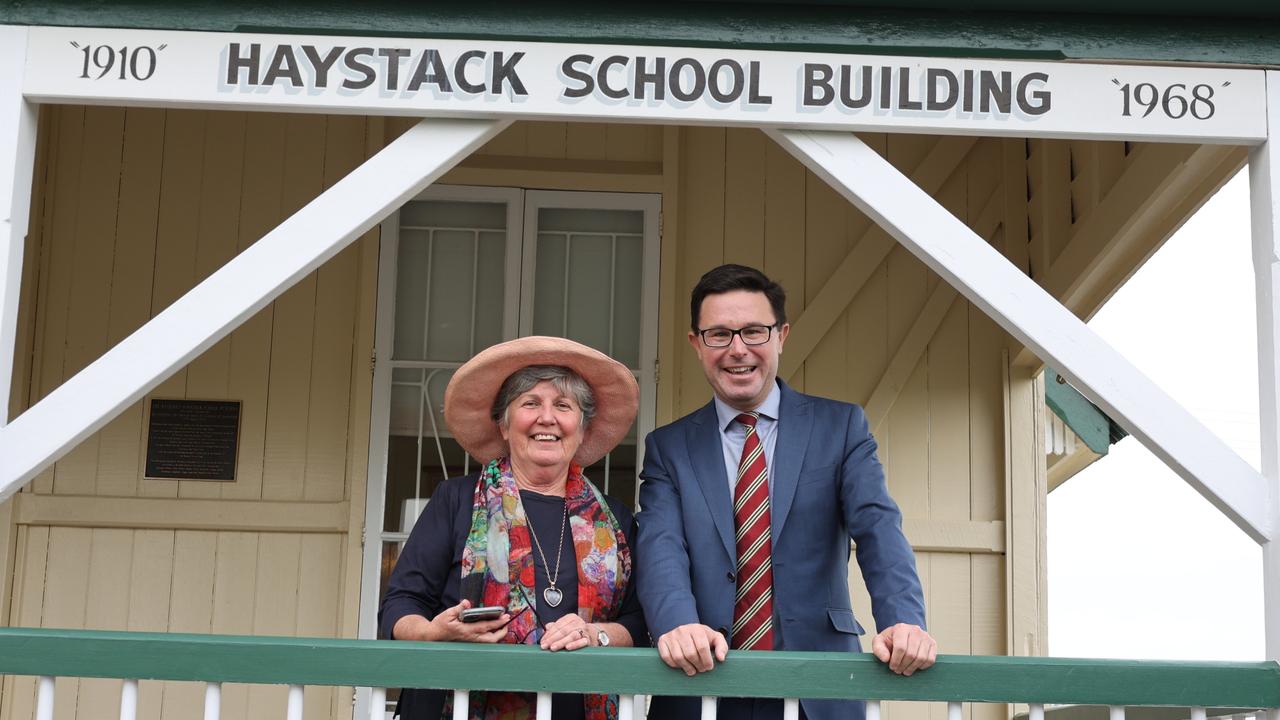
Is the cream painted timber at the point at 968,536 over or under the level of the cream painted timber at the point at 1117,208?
under

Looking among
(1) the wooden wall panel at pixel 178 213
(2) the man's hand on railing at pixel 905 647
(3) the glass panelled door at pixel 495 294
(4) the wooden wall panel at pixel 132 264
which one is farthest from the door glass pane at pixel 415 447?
(2) the man's hand on railing at pixel 905 647

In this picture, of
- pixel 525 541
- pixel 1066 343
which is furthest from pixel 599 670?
pixel 1066 343

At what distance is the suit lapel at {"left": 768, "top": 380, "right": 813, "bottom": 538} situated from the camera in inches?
141

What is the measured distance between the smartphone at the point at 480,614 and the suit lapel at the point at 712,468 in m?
0.59

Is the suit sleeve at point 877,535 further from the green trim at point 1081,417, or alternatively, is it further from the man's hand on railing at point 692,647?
the green trim at point 1081,417

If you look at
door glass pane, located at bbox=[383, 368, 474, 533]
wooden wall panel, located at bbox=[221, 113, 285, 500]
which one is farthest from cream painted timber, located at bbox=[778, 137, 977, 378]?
wooden wall panel, located at bbox=[221, 113, 285, 500]

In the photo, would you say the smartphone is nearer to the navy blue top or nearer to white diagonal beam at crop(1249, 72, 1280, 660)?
the navy blue top

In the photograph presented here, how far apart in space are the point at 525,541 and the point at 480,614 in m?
0.24

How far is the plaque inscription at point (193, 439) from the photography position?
223 inches

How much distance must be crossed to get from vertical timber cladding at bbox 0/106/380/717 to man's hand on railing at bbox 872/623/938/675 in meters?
2.83

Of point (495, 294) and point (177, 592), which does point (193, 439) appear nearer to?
A: point (177, 592)

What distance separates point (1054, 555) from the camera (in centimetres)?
2147

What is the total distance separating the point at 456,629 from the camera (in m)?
3.37

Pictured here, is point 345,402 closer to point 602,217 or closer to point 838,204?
point 602,217
